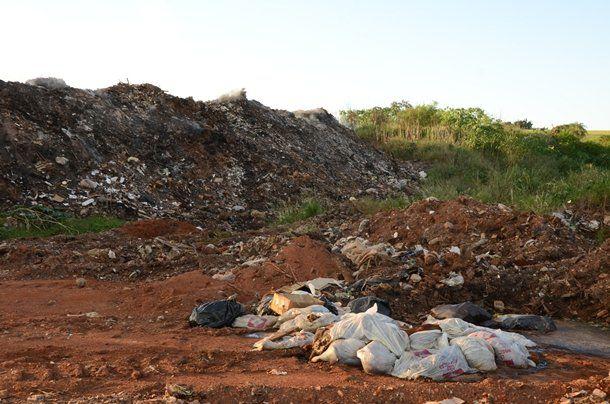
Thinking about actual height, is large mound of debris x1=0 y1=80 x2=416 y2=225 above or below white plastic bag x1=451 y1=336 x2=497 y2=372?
above

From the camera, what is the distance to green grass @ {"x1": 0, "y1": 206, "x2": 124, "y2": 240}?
29.7 ft

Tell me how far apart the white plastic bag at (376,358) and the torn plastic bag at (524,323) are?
1605 mm

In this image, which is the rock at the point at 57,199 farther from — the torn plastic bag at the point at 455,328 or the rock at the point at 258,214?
the torn plastic bag at the point at 455,328

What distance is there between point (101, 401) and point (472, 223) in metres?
5.03

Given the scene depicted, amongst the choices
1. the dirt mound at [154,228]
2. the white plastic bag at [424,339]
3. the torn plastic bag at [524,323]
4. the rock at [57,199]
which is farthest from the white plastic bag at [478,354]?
the rock at [57,199]

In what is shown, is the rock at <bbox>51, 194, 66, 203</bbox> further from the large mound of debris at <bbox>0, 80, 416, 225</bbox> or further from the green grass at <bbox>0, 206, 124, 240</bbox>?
the green grass at <bbox>0, 206, 124, 240</bbox>

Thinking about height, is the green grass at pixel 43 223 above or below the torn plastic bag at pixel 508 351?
above

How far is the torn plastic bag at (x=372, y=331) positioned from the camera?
13.5 feet

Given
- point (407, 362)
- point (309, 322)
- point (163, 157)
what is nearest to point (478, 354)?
point (407, 362)

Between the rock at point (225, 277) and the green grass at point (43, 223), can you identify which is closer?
the rock at point (225, 277)

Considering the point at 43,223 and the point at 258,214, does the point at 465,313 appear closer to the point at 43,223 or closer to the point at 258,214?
the point at 43,223

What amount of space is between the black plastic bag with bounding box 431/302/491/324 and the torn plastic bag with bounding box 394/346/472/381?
1.26 metres

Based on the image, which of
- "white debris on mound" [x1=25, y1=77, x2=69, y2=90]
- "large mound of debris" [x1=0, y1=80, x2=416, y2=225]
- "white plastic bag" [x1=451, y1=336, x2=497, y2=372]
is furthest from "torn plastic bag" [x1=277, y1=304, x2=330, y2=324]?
"white debris on mound" [x1=25, y1=77, x2=69, y2=90]

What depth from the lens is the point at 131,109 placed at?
13891 mm
